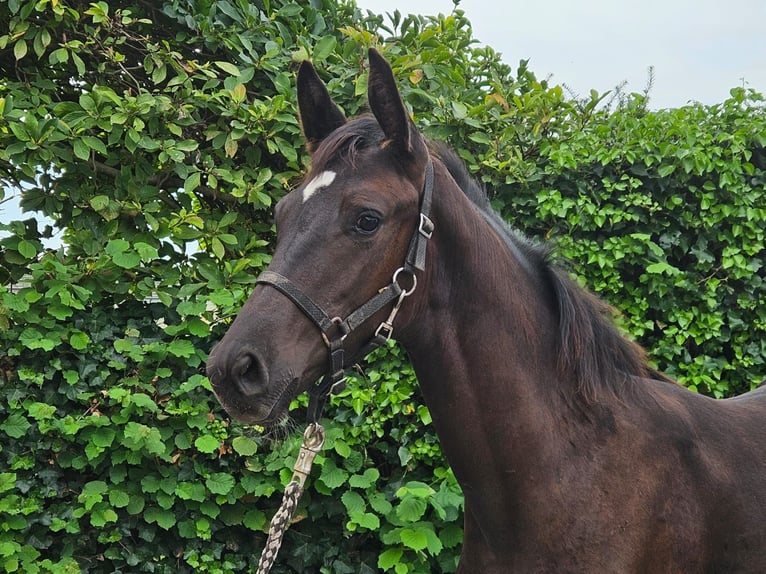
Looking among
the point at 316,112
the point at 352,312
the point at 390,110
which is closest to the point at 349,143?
the point at 390,110

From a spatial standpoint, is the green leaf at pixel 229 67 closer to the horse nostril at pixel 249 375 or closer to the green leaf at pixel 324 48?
the green leaf at pixel 324 48

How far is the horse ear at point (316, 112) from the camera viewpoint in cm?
217

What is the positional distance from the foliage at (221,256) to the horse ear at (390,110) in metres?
1.75

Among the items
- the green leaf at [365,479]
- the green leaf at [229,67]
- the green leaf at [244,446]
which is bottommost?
the green leaf at [244,446]

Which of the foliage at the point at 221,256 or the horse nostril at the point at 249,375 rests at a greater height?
the foliage at the point at 221,256

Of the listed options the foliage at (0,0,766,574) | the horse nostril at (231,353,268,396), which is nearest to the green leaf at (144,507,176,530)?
the foliage at (0,0,766,574)

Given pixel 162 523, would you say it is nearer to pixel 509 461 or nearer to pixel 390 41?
pixel 509 461

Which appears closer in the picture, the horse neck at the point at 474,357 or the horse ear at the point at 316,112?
the horse neck at the point at 474,357

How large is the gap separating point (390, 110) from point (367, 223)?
33 cm

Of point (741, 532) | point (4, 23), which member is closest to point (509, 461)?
point (741, 532)

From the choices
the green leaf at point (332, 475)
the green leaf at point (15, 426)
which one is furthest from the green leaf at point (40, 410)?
the green leaf at point (332, 475)

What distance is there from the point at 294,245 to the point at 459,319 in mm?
535

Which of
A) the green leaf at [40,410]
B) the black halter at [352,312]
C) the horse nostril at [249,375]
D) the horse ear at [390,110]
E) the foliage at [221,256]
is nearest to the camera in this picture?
the horse nostril at [249,375]

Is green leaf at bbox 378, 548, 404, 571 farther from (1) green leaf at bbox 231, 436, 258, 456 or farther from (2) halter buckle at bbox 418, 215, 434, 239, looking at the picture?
(2) halter buckle at bbox 418, 215, 434, 239
